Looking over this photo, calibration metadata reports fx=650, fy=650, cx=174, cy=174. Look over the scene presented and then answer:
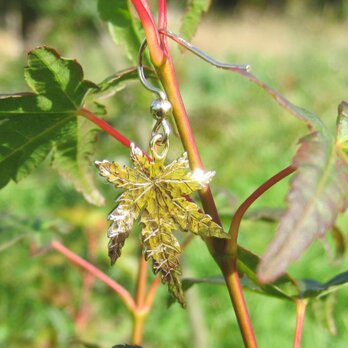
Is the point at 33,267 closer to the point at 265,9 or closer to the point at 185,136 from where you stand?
the point at 185,136

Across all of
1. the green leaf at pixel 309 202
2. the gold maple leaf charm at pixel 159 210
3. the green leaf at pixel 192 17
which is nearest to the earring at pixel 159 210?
the gold maple leaf charm at pixel 159 210

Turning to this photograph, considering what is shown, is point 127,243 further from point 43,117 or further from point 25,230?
point 43,117

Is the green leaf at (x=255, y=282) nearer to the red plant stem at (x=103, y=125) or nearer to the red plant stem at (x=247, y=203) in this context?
the red plant stem at (x=247, y=203)

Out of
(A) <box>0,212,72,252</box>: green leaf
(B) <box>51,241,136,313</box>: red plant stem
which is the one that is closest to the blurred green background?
(A) <box>0,212,72,252</box>: green leaf

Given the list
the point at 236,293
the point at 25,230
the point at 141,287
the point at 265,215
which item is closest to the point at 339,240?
the point at 265,215

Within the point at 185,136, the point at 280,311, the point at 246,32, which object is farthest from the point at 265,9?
the point at 185,136

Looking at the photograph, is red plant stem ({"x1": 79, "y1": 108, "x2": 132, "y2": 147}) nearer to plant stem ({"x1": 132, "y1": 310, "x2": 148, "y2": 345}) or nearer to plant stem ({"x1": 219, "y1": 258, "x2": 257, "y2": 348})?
plant stem ({"x1": 219, "y1": 258, "x2": 257, "y2": 348})
